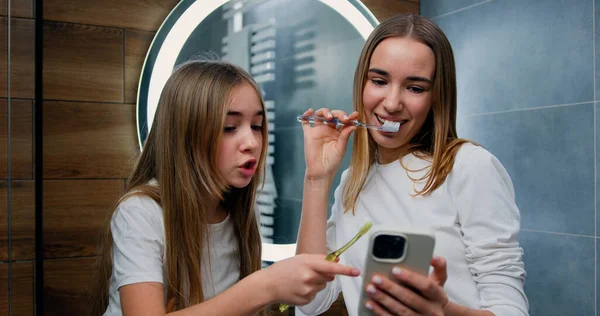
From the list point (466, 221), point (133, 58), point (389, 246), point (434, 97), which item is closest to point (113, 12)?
point (133, 58)

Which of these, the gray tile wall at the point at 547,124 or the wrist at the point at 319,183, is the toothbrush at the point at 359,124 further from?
the gray tile wall at the point at 547,124

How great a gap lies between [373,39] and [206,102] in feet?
0.92

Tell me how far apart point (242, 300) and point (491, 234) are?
352mm

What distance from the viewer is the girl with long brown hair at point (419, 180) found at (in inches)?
32.7

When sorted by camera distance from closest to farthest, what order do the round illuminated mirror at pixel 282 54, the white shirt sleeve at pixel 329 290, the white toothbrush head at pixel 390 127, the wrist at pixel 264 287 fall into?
the wrist at pixel 264 287 → the white toothbrush head at pixel 390 127 → the white shirt sleeve at pixel 329 290 → the round illuminated mirror at pixel 282 54

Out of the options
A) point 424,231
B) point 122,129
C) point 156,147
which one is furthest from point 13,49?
point 424,231

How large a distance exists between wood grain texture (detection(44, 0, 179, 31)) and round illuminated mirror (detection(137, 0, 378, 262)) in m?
0.04

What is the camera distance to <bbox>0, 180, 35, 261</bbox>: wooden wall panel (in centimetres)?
80

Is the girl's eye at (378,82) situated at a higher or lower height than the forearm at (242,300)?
higher

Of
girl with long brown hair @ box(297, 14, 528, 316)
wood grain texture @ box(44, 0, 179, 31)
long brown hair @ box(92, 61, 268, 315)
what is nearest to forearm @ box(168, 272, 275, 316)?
long brown hair @ box(92, 61, 268, 315)

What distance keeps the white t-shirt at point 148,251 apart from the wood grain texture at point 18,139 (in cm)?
15

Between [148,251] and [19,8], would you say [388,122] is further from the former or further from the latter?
[19,8]

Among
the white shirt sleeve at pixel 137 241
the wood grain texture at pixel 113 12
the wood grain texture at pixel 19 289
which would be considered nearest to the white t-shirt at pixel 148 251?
the white shirt sleeve at pixel 137 241

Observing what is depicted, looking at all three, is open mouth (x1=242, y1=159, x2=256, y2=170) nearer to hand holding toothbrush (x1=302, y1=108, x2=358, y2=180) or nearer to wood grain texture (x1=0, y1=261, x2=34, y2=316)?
hand holding toothbrush (x1=302, y1=108, x2=358, y2=180)
